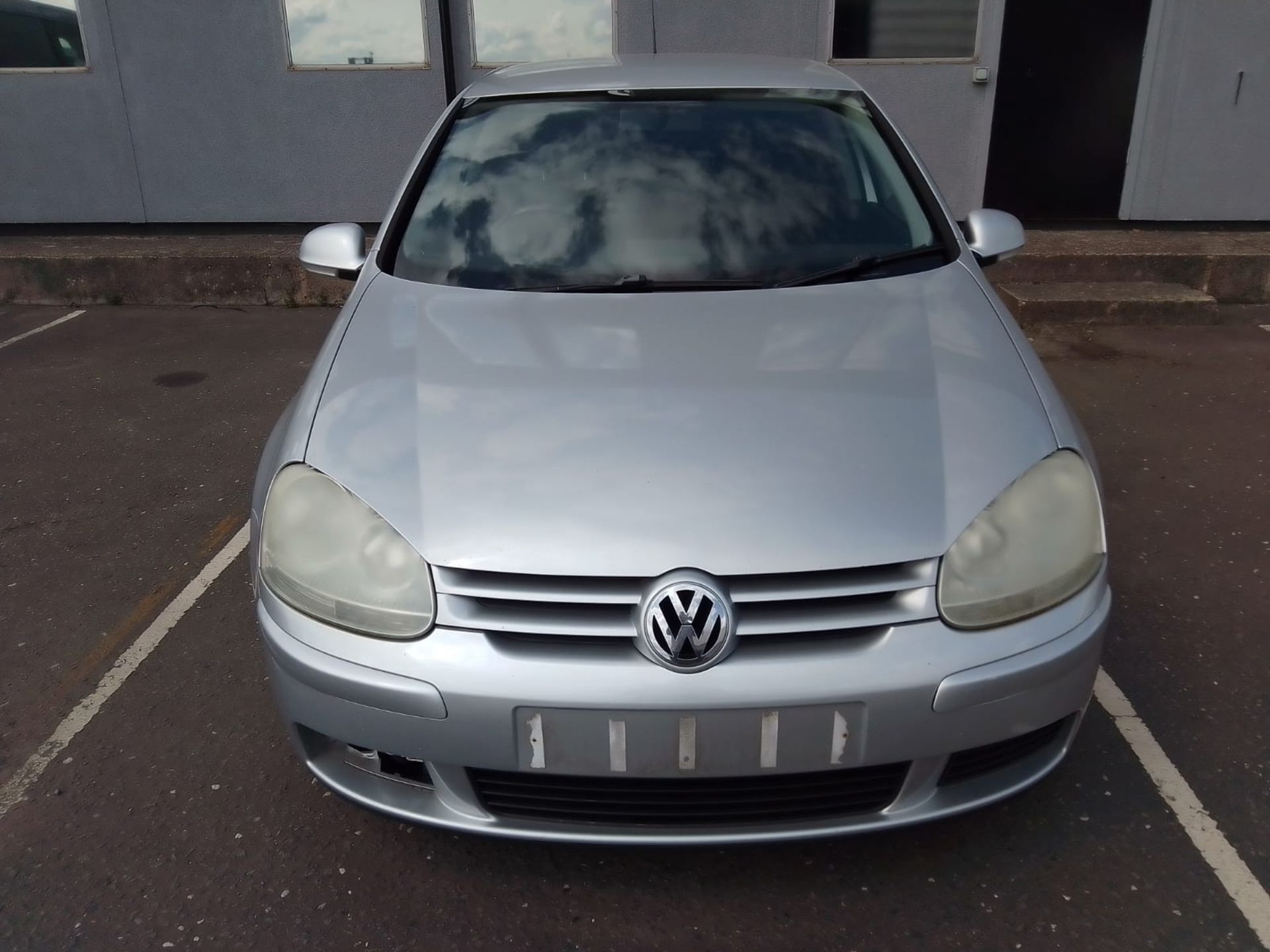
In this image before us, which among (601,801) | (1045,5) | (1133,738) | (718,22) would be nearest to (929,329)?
(1133,738)

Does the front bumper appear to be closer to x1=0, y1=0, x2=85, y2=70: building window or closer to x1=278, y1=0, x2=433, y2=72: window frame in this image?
x1=278, y1=0, x2=433, y2=72: window frame

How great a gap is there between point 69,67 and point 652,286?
7276 mm

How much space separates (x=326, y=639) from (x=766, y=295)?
1313 mm

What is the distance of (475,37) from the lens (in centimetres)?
775

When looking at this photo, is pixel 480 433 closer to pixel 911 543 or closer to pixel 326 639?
pixel 326 639

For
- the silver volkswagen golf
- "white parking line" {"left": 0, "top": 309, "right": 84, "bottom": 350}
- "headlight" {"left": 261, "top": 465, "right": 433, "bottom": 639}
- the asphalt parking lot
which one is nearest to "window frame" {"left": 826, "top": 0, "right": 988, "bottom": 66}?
the asphalt parking lot

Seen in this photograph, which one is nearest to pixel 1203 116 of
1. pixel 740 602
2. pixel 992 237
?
pixel 992 237

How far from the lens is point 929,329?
2410mm

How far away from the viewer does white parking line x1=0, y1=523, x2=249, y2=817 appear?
252 cm

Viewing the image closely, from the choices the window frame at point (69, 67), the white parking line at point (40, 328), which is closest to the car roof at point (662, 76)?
the white parking line at point (40, 328)

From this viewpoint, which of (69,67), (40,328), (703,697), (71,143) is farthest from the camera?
(71,143)

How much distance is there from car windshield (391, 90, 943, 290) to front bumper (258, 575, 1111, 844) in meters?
1.14

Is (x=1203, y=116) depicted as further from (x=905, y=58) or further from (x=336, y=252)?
(x=336, y=252)

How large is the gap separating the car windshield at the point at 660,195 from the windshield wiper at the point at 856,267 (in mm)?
23
